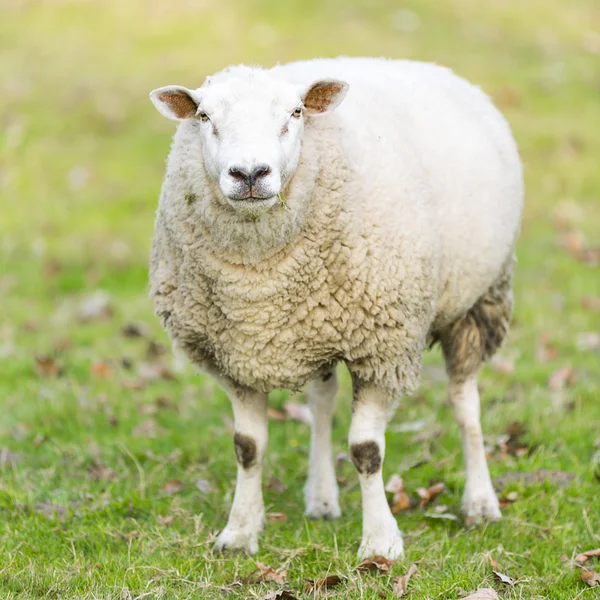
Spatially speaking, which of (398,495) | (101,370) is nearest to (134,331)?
(101,370)

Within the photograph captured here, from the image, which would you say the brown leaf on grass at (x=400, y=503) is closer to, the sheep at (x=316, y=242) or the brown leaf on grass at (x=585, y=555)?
the sheep at (x=316, y=242)

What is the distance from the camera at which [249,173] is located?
3.31 meters

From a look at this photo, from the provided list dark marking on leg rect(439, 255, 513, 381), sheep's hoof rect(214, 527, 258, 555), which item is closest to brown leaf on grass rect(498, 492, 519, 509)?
dark marking on leg rect(439, 255, 513, 381)

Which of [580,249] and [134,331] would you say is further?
[580,249]

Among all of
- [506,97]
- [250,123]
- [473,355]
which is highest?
[250,123]

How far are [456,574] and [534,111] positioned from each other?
29.6ft

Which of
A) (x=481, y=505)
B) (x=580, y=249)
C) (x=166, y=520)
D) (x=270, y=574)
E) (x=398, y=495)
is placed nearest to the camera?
(x=270, y=574)

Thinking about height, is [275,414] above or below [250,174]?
below

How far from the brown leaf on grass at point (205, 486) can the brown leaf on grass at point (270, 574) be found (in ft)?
2.79

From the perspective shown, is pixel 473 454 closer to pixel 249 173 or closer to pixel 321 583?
pixel 321 583

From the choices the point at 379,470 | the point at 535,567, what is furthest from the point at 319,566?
the point at 535,567

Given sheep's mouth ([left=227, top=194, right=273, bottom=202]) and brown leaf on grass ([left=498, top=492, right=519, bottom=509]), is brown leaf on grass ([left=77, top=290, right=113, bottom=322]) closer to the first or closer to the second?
brown leaf on grass ([left=498, top=492, right=519, bottom=509])

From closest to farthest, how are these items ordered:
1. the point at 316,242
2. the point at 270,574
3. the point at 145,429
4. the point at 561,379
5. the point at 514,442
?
the point at 270,574
the point at 316,242
the point at 514,442
the point at 145,429
the point at 561,379

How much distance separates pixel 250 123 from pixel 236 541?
1.71m
